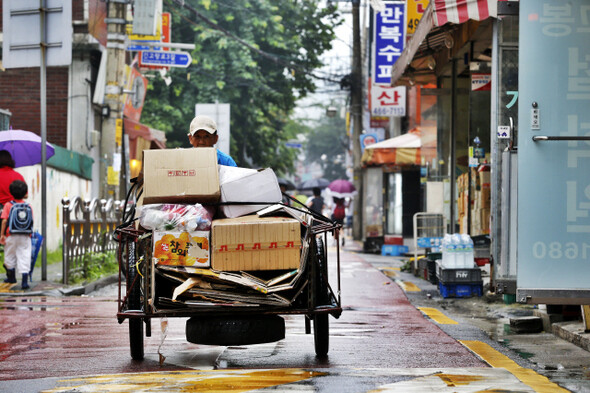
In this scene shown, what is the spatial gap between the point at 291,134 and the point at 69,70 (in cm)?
2898

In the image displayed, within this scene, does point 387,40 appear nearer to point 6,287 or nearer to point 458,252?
point 458,252

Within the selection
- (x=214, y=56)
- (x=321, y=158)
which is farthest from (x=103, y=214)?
(x=321, y=158)

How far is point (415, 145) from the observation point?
24.9 m

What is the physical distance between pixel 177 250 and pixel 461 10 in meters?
5.66

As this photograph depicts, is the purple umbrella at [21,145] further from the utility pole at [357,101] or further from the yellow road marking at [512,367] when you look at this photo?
the utility pole at [357,101]

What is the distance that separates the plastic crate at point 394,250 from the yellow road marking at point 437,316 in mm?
14722

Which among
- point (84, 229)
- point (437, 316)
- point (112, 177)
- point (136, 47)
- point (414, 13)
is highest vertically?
point (136, 47)

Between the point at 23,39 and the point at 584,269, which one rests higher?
the point at 23,39

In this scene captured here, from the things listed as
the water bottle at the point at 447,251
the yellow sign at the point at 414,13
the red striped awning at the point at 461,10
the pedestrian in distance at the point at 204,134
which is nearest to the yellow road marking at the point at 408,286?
the water bottle at the point at 447,251

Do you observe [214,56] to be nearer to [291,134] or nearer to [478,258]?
[291,134]

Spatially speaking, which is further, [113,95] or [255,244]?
[113,95]

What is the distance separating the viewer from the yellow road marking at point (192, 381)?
5.66 metres

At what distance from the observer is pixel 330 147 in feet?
332

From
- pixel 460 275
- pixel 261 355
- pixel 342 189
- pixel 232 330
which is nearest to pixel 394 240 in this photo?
pixel 342 189
